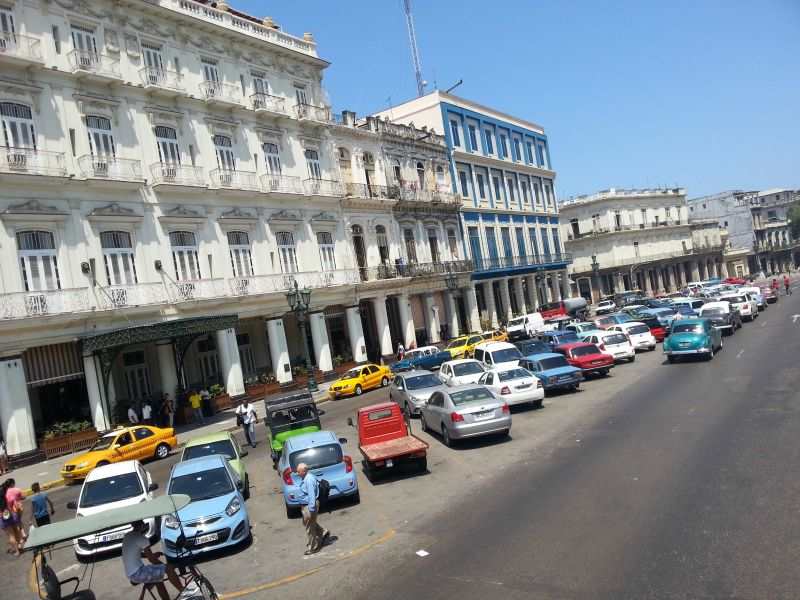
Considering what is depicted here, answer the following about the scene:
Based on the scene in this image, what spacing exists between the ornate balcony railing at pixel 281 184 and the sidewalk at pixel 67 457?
456 inches

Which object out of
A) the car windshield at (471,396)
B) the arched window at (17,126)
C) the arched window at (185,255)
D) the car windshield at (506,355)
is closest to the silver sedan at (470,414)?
the car windshield at (471,396)

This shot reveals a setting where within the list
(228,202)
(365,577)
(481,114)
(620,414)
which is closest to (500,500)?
(365,577)

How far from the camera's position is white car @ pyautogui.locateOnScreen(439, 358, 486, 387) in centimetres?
2267

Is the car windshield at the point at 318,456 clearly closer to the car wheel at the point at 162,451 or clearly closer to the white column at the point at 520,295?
the car wheel at the point at 162,451

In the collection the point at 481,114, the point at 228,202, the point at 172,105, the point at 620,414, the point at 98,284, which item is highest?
the point at 481,114

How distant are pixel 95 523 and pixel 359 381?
77.4 ft

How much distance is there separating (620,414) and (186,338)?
20.3m

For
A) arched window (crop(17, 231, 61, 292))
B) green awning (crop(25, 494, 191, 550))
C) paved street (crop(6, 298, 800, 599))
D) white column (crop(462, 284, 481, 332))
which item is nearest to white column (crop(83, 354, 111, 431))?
arched window (crop(17, 231, 61, 292))

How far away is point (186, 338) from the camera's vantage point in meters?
29.3

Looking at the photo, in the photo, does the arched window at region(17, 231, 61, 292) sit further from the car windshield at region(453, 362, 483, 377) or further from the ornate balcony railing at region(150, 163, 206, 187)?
the car windshield at region(453, 362, 483, 377)

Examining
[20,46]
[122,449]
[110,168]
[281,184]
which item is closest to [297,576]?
[122,449]

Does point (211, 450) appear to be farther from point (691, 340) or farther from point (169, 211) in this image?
point (691, 340)

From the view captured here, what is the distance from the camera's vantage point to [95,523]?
7934mm

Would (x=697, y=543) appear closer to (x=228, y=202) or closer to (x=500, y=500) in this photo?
(x=500, y=500)
